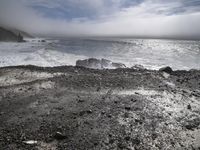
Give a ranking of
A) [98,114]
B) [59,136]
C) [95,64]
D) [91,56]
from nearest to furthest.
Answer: [59,136] → [98,114] → [95,64] → [91,56]

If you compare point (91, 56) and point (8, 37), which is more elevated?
point (8, 37)

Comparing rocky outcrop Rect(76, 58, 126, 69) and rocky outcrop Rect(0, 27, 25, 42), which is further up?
rocky outcrop Rect(0, 27, 25, 42)

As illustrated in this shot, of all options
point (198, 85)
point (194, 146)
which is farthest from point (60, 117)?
point (198, 85)

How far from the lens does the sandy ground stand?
4.97 m

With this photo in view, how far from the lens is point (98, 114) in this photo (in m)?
6.38

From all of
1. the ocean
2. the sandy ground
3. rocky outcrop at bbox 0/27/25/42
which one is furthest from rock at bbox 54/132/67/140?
rocky outcrop at bbox 0/27/25/42

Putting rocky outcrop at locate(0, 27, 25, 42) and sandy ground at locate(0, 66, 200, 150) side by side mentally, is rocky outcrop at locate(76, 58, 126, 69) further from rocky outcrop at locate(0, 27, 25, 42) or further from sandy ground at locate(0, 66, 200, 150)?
rocky outcrop at locate(0, 27, 25, 42)

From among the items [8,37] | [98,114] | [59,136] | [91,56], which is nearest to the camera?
[59,136]

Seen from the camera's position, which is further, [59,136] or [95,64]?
[95,64]

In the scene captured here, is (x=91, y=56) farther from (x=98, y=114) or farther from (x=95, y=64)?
(x=98, y=114)

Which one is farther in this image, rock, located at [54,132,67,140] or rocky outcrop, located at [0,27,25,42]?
rocky outcrop, located at [0,27,25,42]

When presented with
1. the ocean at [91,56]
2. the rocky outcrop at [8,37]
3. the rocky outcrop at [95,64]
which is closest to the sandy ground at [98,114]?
the rocky outcrop at [95,64]

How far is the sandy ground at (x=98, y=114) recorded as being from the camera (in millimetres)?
4973

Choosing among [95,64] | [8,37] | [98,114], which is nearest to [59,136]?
[98,114]
